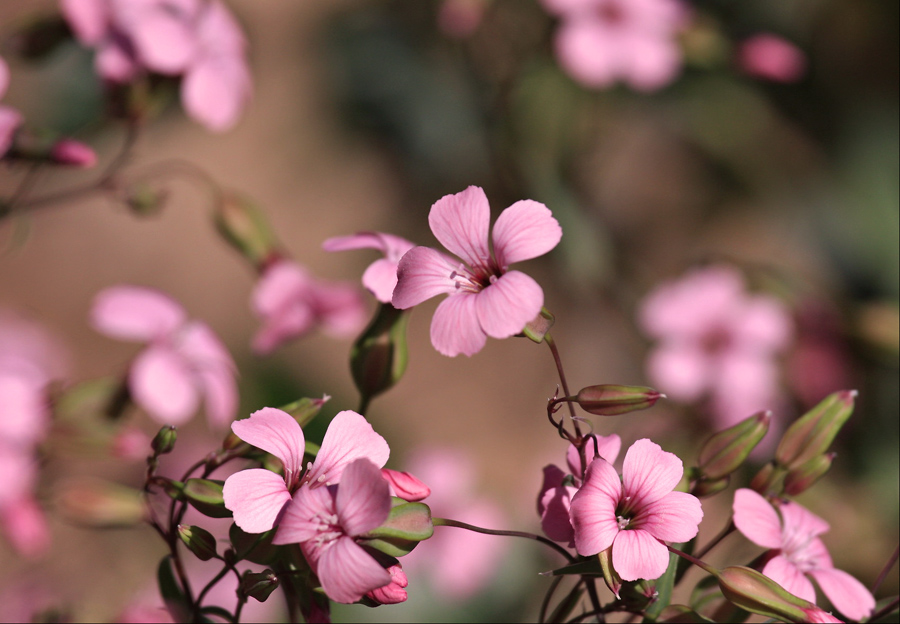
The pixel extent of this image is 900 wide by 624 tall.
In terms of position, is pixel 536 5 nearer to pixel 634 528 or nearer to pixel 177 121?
pixel 177 121

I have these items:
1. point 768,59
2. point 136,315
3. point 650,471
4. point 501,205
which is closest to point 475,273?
point 650,471

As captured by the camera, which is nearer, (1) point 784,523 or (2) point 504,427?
(1) point 784,523

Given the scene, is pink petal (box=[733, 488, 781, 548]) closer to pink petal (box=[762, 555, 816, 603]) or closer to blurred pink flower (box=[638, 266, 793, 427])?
pink petal (box=[762, 555, 816, 603])

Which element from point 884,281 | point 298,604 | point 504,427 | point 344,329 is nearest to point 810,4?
point 884,281

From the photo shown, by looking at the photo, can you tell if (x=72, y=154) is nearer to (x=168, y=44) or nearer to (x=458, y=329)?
(x=168, y=44)

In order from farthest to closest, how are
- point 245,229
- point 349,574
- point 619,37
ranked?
point 619,37 → point 245,229 → point 349,574

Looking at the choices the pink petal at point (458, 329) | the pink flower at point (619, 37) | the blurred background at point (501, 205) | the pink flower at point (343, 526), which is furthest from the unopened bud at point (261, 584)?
the pink flower at point (619, 37)

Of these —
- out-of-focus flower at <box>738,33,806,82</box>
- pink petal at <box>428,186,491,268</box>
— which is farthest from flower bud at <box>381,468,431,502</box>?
out-of-focus flower at <box>738,33,806,82</box>
